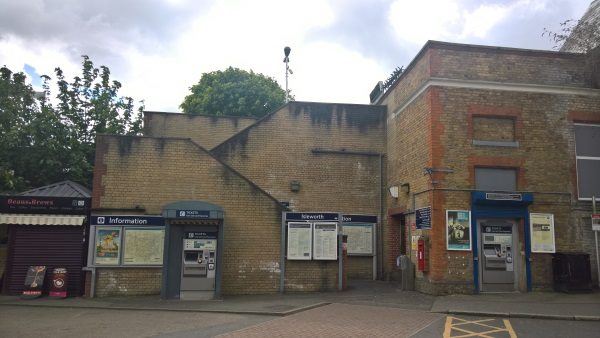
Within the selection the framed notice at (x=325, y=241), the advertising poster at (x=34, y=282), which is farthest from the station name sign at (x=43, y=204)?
the framed notice at (x=325, y=241)

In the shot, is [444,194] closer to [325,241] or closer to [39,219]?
[325,241]

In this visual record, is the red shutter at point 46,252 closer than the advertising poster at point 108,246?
No

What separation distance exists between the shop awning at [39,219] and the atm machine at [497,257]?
12413mm

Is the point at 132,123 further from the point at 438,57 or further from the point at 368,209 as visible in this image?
the point at 438,57

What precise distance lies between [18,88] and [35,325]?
16719 millimetres

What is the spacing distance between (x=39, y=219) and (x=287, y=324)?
29.7 feet

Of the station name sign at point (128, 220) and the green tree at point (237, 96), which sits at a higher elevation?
the green tree at point (237, 96)

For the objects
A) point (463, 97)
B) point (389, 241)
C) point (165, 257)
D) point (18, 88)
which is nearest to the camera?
point (165, 257)

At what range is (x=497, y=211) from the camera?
1430cm

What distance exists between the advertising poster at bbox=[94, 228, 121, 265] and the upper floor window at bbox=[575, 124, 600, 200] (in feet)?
48.0

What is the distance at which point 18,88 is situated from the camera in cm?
2292

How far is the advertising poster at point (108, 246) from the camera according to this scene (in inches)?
559

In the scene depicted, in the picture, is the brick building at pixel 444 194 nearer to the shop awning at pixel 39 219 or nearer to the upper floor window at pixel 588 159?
the upper floor window at pixel 588 159

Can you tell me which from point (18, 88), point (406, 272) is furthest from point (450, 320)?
point (18, 88)
